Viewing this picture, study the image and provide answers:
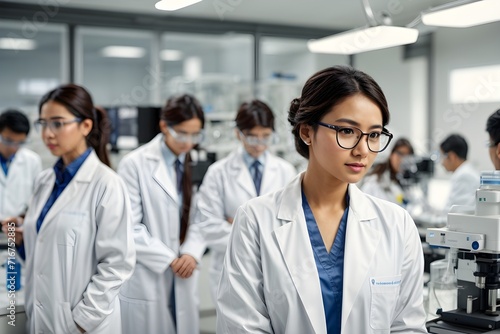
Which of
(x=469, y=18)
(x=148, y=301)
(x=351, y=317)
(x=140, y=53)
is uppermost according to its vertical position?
(x=140, y=53)

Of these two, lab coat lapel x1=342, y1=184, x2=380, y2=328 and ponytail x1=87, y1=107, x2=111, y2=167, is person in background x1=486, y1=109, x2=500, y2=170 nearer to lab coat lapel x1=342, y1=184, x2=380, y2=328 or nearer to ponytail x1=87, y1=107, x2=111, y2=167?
lab coat lapel x1=342, y1=184, x2=380, y2=328

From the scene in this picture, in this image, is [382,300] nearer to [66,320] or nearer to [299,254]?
[299,254]

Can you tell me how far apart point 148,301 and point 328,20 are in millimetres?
4669

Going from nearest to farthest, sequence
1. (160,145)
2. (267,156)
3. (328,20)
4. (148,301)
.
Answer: (148,301) < (160,145) < (267,156) < (328,20)

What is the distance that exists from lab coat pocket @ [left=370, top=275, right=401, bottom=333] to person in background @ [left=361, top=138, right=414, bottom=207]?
2.77m

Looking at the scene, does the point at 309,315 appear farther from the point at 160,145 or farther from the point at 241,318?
the point at 160,145

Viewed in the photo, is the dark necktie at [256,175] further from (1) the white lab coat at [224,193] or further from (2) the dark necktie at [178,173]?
(2) the dark necktie at [178,173]

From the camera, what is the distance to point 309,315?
1.42 metres

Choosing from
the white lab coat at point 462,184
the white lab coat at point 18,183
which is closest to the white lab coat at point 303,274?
the white lab coat at point 18,183

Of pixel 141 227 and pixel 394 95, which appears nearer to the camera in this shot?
pixel 141 227

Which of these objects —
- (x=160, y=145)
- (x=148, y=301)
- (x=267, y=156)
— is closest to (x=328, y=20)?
(x=267, y=156)

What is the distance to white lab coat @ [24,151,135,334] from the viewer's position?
1985mm

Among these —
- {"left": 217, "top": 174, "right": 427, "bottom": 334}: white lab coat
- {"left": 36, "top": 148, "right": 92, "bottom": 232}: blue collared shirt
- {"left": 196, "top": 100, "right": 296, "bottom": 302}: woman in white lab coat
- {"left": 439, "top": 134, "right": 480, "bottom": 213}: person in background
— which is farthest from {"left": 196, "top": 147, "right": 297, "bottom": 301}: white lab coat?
{"left": 439, "top": 134, "right": 480, "bottom": 213}: person in background

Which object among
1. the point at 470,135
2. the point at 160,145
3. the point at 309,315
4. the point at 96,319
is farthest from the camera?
the point at 470,135
